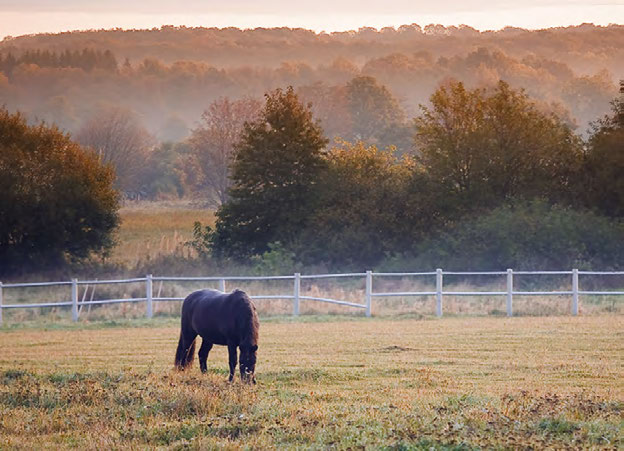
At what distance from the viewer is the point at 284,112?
4388cm

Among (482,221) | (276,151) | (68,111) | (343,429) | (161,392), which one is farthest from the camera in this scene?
(68,111)

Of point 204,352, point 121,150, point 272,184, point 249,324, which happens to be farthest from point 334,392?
point 121,150

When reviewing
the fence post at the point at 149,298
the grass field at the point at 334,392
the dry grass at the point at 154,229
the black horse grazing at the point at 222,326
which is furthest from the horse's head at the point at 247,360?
Answer: the dry grass at the point at 154,229

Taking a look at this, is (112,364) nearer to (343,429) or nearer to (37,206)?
(343,429)

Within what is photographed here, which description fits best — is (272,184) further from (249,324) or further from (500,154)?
(249,324)

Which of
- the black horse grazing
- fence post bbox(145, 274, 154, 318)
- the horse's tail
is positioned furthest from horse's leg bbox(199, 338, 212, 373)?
fence post bbox(145, 274, 154, 318)

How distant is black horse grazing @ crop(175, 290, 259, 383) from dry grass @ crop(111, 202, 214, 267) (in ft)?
84.9

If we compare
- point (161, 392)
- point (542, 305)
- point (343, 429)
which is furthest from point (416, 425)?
point (542, 305)

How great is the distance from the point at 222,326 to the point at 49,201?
28.7 m

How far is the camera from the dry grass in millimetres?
45906

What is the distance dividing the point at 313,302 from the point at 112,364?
40.2 ft

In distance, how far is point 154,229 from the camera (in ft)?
189

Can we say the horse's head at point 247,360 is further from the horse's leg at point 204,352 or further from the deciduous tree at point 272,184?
the deciduous tree at point 272,184

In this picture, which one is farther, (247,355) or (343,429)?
(247,355)
